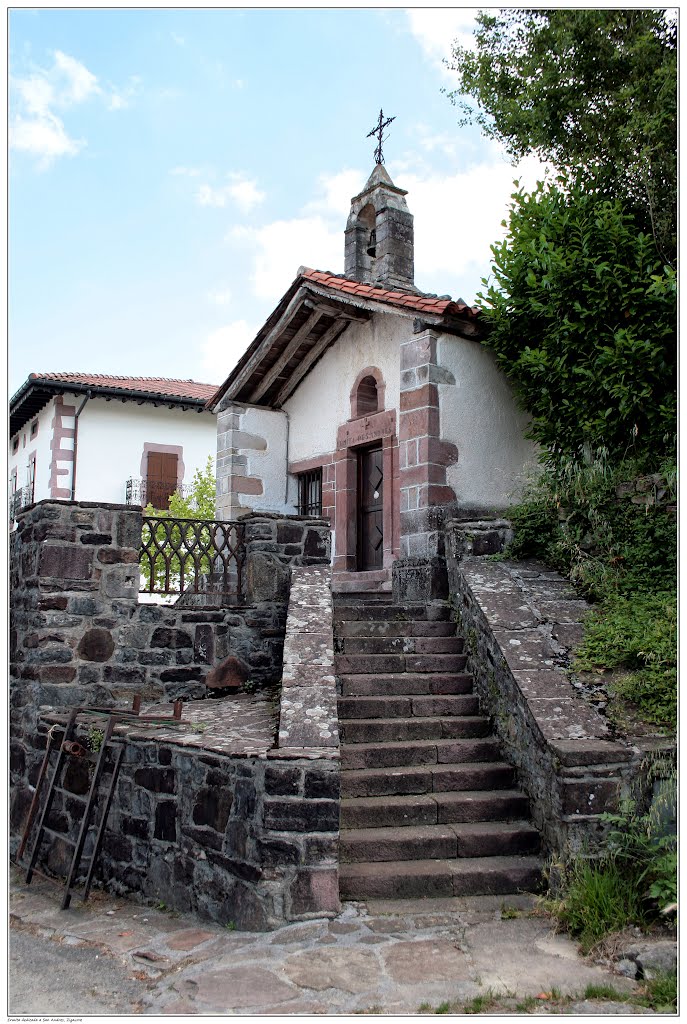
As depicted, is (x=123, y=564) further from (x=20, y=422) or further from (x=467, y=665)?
(x=20, y=422)

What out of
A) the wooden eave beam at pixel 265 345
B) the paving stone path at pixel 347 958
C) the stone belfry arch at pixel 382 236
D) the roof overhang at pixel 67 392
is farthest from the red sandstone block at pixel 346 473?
the paving stone path at pixel 347 958

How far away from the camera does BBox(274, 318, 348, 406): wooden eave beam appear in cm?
1109

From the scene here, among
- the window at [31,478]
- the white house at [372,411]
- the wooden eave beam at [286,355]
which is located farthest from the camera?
the window at [31,478]

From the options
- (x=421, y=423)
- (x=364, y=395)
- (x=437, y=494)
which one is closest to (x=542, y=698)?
(x=437, y=494)

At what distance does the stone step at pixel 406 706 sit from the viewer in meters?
6.10

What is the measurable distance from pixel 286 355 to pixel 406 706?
6724 millimetres

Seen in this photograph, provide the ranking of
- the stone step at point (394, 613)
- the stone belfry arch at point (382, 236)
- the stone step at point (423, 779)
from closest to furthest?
1. the stone step at point (423, 779)
2. the stone step at point (394, 613)
3. the stone belfry arch at point (382, 236)

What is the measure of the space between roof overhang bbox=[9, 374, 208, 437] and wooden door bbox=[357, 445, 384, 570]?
21.5 feet

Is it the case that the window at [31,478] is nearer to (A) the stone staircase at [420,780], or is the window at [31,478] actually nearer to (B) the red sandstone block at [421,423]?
(B) the red sandstone block at [421,423]

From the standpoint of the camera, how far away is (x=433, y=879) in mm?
4699

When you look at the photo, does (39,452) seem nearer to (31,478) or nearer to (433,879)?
(31,478)

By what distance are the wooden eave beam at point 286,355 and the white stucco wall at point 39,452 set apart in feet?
23.7

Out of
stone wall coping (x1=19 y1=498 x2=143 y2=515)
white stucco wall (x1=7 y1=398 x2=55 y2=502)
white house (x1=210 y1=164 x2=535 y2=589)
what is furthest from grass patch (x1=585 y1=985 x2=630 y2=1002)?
white stucco wall (x1=7 y1=398 x2=55 y2=502)

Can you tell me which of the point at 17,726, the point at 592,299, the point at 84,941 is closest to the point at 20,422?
the point at 17,726
